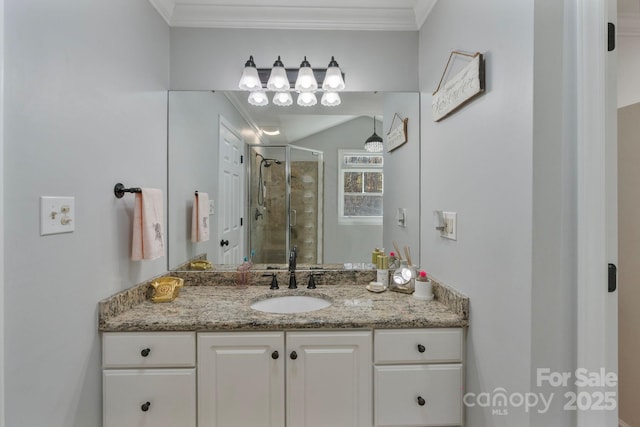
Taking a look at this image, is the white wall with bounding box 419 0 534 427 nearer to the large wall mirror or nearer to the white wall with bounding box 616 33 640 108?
the large wall mirror

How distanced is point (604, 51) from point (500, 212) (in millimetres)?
545

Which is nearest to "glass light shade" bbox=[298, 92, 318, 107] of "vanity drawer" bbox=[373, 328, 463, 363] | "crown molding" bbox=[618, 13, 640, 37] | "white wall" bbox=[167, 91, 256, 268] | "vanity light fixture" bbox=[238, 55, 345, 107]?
"vanity light fixture" bbox=[238, 55, 345, 107]

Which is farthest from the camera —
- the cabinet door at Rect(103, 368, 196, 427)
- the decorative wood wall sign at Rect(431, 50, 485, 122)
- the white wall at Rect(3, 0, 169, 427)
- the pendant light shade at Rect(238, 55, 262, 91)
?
the pendant light shade at Rect(238, 55, 262, 91)

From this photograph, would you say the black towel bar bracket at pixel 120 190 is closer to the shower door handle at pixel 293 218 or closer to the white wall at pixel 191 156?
the white wall at pixel 191 156

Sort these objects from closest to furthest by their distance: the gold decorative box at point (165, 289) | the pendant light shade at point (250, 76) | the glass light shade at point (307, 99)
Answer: the gold decorative box at point (165, 289)
the pendant light shade at point (250, 76)
the glass light shade at point (307, 99)

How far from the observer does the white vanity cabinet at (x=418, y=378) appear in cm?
126

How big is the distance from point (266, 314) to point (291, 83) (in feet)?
4.34

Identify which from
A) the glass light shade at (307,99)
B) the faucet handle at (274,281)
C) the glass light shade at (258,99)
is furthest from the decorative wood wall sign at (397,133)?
the faucet handle at (274,281)

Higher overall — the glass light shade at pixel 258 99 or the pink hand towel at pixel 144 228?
the glass light shade at pixel 258 99

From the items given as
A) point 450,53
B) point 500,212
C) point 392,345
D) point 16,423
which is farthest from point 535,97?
point 16,423

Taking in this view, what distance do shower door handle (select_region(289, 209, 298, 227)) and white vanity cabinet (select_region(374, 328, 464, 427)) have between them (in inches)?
33.3

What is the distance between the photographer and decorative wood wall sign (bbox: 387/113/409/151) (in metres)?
1.79

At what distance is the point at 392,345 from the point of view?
1270 millimetres

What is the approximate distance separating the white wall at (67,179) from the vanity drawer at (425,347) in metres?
1.17
